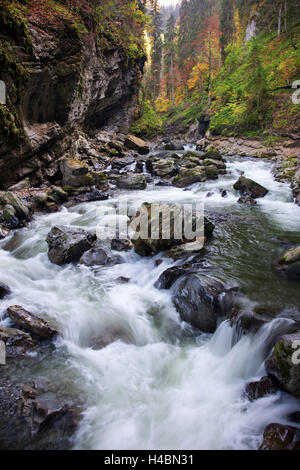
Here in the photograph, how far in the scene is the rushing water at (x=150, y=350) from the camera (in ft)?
9.29

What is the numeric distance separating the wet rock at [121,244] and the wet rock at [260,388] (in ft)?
13.6

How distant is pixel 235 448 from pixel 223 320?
1.70 meters

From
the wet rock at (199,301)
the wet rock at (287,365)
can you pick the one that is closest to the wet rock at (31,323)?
the wet rock at (199,301)

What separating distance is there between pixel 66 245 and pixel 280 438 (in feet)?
17.1

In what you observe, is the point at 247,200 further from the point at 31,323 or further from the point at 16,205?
the point at 31,323

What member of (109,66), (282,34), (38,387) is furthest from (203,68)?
(38,387)

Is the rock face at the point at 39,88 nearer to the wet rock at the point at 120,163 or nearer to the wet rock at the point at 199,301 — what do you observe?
the wet rock at the point at 120,163

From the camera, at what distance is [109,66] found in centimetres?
2209

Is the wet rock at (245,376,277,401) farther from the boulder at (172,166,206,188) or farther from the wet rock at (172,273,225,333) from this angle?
the boulder at (172,166,206,188)

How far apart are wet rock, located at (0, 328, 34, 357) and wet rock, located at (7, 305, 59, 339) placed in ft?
0.39

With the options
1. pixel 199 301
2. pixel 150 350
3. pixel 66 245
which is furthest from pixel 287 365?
pixel 66 245

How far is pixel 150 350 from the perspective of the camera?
4.01 metres

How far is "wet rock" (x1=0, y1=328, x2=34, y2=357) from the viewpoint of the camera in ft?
11.8

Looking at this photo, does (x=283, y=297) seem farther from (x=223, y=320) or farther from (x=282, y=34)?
(x=282, y=34)
